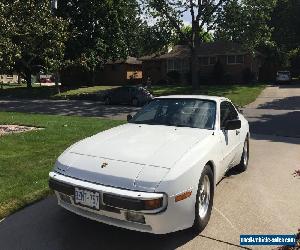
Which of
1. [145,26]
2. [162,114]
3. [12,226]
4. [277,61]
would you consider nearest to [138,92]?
[145,26]

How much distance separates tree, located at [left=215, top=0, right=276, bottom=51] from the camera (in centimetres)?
3194

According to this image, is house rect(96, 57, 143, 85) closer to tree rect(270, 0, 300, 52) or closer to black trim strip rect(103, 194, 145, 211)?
tree rect(270, 0, 300, 52)

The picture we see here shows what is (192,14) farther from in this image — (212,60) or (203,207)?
(203,207)

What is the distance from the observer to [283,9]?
180 feet

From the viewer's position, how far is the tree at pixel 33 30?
11008 millimetres

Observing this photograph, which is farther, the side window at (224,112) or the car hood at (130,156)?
the side window at (224,112)

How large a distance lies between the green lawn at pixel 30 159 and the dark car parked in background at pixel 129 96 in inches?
473

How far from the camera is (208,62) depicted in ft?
158

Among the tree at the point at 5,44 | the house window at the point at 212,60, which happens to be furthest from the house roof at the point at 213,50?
the tree at the point at 5,44

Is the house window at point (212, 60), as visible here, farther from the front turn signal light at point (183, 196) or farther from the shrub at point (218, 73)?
the front turn signal light at point (183, 196)

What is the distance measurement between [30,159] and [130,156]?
13.5 ft

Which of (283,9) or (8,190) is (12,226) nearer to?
(8,190)

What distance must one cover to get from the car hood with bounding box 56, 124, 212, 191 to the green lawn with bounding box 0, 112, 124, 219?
1.33m

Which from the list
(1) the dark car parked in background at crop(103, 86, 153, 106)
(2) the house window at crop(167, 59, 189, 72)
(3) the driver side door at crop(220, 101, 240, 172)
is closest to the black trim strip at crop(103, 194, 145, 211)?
(3) the driver side door at crop(220, 101, 240, 172)
